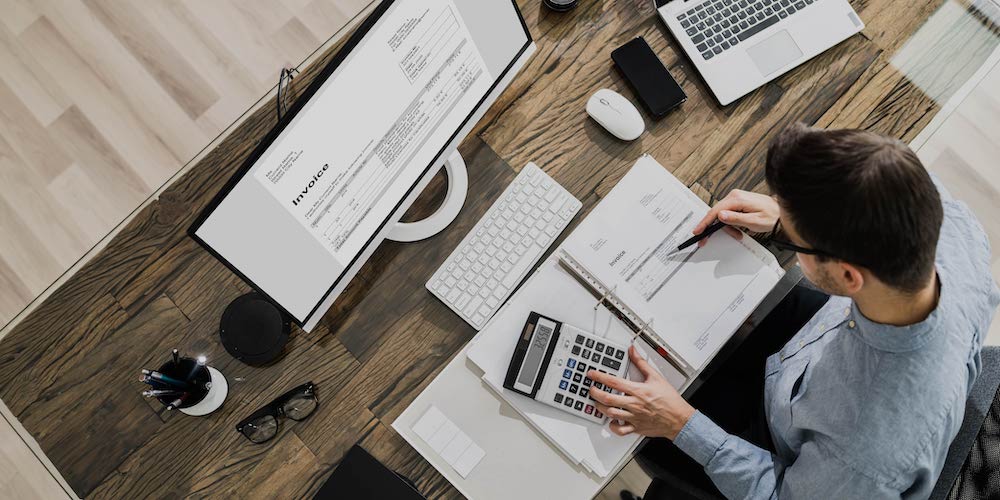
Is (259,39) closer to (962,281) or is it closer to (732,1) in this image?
(732,1)

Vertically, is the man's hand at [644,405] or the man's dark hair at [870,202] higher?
the man's dark hair at [870,202]

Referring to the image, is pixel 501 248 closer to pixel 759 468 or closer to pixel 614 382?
pixel 614 382

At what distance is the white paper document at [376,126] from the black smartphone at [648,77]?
0.31 meters

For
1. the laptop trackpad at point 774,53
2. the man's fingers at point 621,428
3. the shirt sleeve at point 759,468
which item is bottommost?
the shirt sleeve at point 759,468

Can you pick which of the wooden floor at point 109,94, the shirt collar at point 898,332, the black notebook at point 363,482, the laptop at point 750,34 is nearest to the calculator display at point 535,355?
the black notebook at point 363,482

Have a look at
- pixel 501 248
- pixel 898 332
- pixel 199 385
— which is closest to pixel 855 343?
pixel 898 332

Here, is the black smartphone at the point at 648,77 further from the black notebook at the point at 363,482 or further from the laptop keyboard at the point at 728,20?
the black notebook at the point at 363,482

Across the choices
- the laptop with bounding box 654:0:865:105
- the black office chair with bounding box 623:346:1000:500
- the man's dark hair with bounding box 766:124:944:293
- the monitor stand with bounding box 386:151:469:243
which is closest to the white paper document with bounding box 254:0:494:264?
the monitor stand with bounding box 386:151:469:243

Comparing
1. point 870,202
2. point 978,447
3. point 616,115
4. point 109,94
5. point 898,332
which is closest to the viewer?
point 870,202

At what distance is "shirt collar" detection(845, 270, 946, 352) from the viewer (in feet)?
3.12

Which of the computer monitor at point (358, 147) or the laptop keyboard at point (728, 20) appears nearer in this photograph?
the computer monitor at point (358, 147)

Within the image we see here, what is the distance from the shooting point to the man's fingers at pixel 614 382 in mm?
1119

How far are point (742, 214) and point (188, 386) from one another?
101 centimetres

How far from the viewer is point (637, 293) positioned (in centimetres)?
118
